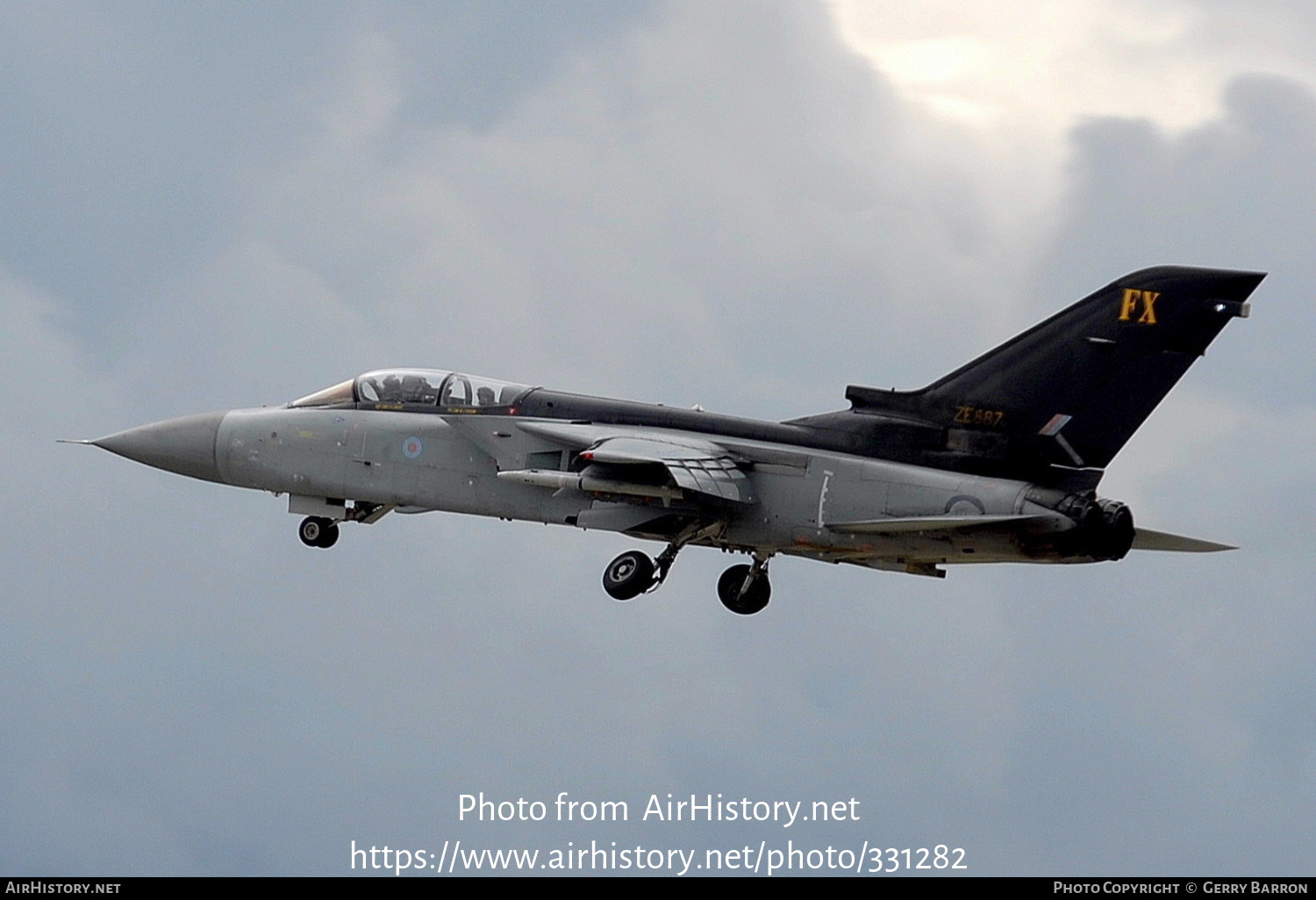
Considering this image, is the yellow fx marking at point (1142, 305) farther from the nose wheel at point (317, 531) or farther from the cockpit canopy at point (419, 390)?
the nose wheel at point (317, 531)

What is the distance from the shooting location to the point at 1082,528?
26.2 meters

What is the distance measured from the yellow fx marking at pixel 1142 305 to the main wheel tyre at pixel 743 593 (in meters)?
6.48

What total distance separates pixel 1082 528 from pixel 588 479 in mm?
6396

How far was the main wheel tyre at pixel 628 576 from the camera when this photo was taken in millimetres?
28547

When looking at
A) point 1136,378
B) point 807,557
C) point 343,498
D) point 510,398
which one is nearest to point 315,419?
point 343,498

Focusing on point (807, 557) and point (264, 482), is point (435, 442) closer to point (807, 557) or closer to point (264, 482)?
point (264, 482)

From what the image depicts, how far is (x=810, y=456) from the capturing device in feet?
92.5

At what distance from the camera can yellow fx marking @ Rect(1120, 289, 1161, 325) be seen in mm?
26812

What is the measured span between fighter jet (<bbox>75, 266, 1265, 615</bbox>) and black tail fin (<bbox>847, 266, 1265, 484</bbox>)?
0.02 m

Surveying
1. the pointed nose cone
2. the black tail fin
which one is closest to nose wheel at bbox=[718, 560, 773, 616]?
the black tail fin

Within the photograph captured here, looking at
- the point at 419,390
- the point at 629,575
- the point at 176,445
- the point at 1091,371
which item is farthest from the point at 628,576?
the point at 176,445

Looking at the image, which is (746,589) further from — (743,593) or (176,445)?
(176,445)

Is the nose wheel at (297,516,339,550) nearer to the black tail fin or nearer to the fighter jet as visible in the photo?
the fighter jet

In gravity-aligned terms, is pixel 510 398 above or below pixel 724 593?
above
